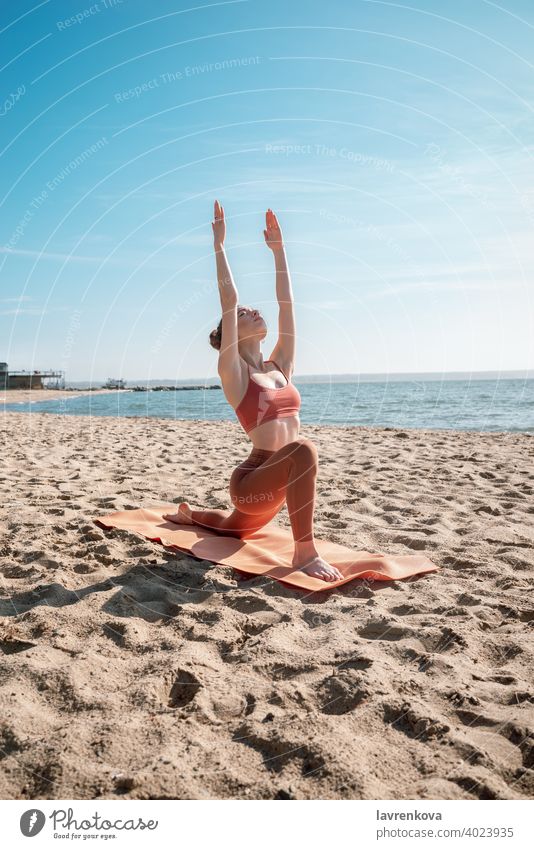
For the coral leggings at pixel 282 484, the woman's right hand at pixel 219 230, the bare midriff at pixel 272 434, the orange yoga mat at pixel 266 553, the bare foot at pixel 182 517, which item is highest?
the woman's right hand at pixel 219 230

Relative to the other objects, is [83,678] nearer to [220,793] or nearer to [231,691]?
[231,691]

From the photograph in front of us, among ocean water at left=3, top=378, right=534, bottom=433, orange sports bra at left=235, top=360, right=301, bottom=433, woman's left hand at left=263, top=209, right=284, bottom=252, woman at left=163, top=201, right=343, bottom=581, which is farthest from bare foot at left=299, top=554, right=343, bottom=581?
ocean water at left=3, top=378, right=534, bottom=433

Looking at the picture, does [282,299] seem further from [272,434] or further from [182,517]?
[182,517]

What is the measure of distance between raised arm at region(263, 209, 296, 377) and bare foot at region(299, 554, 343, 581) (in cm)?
151

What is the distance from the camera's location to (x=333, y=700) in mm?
2721

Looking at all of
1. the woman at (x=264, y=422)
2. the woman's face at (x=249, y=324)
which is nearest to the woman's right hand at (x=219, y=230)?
the woman at (x=264, y=422)

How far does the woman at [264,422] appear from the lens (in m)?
4.34

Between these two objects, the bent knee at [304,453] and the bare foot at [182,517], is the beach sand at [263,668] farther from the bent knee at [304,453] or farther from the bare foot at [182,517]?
the bent knee at [304,453]

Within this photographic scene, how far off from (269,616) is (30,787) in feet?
5.59

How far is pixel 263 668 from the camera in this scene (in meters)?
3.02

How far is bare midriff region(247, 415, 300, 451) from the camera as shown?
4566 mm

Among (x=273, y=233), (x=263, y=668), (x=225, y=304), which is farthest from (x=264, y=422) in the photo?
(x=263, y=668)
